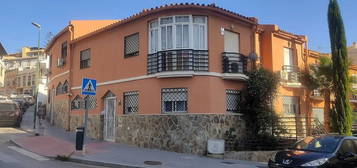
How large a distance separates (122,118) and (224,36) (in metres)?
6.50

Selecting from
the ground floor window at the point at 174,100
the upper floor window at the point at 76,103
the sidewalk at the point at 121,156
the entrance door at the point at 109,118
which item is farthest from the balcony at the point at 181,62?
the upper floor window at the point at 76,103

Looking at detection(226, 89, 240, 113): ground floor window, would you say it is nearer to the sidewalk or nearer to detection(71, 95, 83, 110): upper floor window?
the sidewalk

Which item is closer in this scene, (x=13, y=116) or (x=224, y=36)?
(x=224, y=36)

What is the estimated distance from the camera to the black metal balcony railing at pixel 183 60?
568 inches

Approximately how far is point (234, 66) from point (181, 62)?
262cm

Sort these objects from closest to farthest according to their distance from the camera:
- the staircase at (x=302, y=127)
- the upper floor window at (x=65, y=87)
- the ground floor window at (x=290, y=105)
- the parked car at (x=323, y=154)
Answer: the parked car at (x=323, y=154) < the staircase at (x=302, y=127) < the ground floor window at (x=290, y=105) < the upper floor window at (x=65, y=87)

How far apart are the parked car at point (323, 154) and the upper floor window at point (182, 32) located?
22.1 ft

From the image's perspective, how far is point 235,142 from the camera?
48.8 ft

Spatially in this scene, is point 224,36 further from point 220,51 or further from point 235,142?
point 235,142

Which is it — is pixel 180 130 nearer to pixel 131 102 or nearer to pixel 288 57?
pixel 131 102

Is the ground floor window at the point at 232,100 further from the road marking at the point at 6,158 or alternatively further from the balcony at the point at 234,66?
the road marking at the point at 6,158

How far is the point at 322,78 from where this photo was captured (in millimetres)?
19406

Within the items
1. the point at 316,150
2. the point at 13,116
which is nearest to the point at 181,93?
the point at 316,150

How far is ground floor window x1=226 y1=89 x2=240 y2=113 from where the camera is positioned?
15.4m
